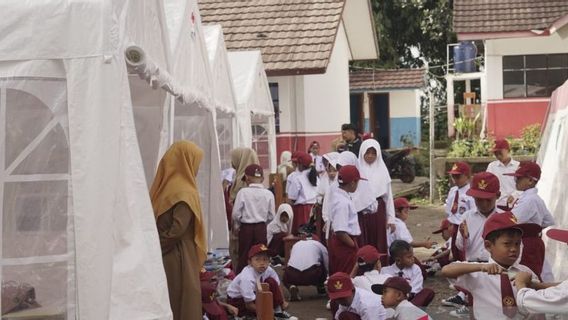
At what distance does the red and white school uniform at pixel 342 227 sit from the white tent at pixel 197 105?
112cm

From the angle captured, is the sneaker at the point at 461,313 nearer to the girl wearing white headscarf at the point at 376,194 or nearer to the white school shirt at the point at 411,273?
the white school shirt at the point at 411,273

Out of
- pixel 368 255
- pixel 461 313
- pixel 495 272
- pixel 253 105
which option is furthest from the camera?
pixel 253 105

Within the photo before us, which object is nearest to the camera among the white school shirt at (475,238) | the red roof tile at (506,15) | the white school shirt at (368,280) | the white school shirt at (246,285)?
the white school shirt at (475,238)

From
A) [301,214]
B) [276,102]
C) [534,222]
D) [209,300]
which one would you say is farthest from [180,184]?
[276,102]

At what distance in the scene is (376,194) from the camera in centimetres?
818

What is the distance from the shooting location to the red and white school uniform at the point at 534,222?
566 centimetres

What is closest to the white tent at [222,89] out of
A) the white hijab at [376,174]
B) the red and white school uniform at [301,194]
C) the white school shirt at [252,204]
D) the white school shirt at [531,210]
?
the red and white school uniform at [301,194]

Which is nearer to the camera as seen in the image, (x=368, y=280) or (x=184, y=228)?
(x=184, y=228)

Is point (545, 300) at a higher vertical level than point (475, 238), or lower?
higher

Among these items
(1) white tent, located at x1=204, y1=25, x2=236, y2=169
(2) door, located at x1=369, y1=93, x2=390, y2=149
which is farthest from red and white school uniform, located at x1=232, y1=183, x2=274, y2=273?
(2) door, located at x1=369, y1=93, x2=390, y2=149

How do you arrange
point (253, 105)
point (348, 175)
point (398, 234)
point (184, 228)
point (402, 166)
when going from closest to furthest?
point (184, 228) < point (348, 175) < point (398, 234) < point (253, 105) < point (402, 166)

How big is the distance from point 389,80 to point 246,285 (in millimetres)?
18783

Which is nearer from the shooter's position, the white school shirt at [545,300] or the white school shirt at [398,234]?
the white school shirt at [545,300]

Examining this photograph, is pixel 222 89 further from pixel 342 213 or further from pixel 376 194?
pixel 342 213
